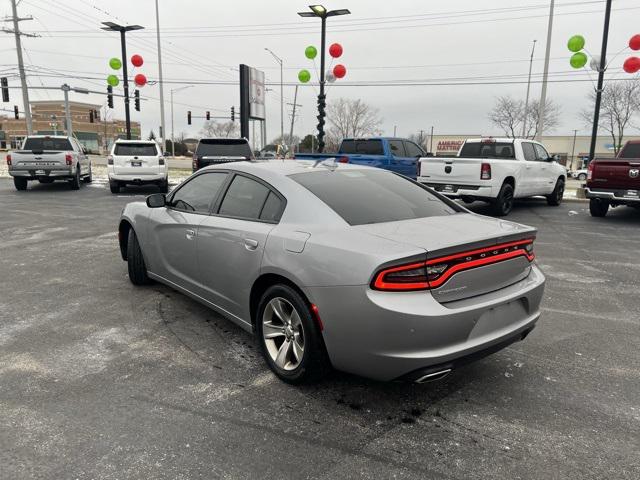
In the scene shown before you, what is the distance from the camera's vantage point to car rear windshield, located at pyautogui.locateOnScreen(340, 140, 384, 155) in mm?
13734

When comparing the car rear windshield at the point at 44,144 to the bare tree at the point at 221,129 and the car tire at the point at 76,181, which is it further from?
the bare tree at the point at 221,129

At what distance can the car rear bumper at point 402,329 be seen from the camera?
2.62 meters

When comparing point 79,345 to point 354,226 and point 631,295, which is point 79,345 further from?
point 631,295

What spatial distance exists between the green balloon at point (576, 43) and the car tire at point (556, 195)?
15.7 feet

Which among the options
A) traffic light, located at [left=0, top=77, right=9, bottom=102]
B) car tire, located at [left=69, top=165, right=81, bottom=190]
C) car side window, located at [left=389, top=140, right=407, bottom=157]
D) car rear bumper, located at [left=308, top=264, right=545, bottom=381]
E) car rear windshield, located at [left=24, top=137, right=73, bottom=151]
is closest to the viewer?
car rear bumper, located at [left=308, top=264, right=545, bottom=381]

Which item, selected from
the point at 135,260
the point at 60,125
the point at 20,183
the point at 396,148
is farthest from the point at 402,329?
the point at 60,125

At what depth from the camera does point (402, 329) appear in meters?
2.61

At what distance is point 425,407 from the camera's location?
3.06 m

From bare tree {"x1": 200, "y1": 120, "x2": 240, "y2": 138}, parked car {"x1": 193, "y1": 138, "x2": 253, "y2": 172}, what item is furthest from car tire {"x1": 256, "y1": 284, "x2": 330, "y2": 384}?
bare tree {"x1": 200, "y1": 120, "x2": 240, "y2": 138}

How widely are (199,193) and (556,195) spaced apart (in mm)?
12618

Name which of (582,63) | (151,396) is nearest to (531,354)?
(151,396)

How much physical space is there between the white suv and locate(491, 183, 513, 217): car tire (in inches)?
418

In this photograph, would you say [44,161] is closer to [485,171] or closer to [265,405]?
[485,171]

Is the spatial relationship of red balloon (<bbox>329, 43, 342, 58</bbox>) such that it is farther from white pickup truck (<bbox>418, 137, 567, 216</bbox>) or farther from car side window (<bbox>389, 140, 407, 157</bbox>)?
white pickup truck (<bbox>418, 137, 567, 216</bbox>)
